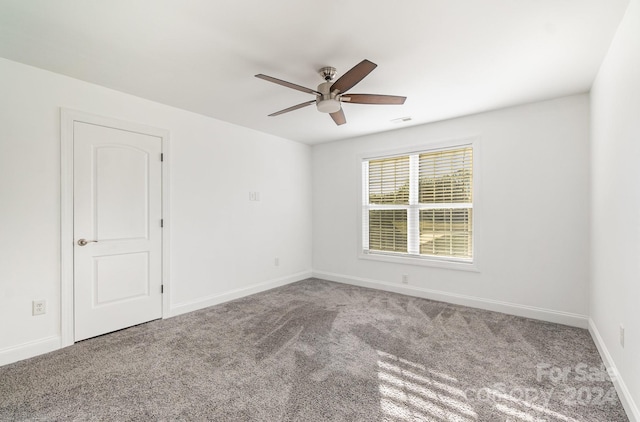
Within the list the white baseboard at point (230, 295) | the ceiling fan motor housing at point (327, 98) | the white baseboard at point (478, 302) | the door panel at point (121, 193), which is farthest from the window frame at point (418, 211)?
the door panel at point (121, 193)

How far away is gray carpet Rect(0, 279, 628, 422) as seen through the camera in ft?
6.02

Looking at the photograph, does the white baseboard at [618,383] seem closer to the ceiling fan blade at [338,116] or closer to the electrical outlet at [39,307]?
the ceiling fan blade at [338,116]

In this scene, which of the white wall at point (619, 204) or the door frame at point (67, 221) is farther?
the door frame at point (67, 221)

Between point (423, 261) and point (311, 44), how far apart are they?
10.5ft

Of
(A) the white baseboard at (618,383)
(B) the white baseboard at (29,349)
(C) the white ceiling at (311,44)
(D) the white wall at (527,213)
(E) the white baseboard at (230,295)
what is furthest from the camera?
(E) the white baseboard at (230,295)

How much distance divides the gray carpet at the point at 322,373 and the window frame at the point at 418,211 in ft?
2.52

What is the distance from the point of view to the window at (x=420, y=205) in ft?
12.9

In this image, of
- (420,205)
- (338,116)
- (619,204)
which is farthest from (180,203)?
(619,204)

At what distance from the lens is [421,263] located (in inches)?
166

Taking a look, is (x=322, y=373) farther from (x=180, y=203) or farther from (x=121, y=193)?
(x=121, y=193)

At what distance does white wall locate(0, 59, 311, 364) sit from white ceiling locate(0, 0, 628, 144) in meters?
0.26

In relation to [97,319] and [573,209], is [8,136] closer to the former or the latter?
[97,319]

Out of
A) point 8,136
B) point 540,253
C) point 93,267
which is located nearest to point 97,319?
point 93,267

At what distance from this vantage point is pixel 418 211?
435cm
